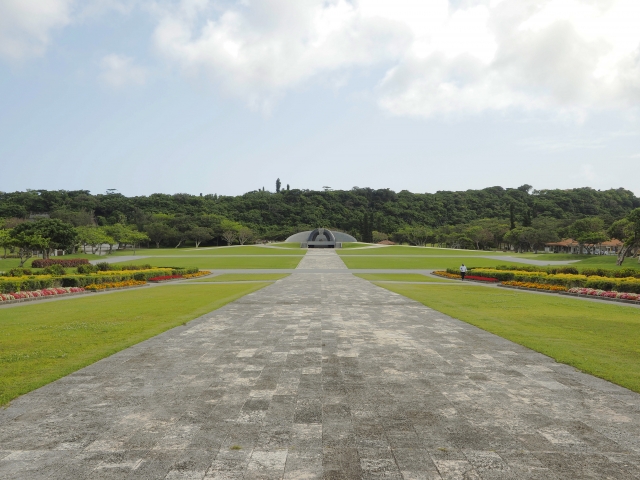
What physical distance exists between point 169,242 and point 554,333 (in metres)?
104

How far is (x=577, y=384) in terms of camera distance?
6953 millimetres

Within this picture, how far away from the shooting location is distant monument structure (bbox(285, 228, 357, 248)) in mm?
101812

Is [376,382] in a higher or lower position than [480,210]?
lower

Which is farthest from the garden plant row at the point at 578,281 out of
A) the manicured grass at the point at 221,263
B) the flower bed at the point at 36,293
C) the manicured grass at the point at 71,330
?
the flower bed at the point at 36,293

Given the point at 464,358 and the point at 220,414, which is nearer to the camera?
the point at 220,414

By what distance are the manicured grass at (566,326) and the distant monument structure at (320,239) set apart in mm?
81170

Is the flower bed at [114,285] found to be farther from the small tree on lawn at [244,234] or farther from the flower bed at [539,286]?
the small tree on lawn at [244,234]

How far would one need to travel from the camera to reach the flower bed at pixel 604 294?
1895 centimetres

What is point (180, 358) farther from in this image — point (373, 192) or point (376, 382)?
point (373, 192)

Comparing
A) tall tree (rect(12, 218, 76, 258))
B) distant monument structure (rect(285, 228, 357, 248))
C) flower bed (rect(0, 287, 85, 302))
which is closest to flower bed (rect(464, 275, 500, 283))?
flower bed (rect(0, 287, 85, 302))

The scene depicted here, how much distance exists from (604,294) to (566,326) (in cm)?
1026

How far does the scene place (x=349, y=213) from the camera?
134125mm

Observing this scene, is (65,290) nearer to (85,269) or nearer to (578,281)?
(85,269)

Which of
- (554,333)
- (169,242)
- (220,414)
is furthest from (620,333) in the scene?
(169,242)
